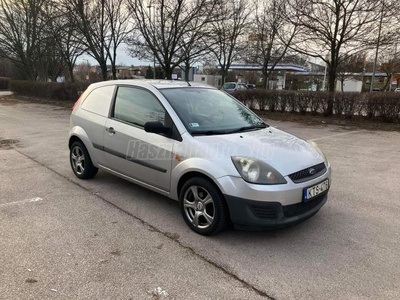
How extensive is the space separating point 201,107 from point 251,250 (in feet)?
6.12

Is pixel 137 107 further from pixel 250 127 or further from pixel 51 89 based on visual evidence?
pixel 51 89

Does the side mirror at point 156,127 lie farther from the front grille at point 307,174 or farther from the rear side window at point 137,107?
the front grille at point 307,174

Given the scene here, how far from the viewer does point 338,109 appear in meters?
13.5

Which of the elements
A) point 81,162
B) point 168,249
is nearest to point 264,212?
point 168,249

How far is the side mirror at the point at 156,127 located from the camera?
387 centimetres

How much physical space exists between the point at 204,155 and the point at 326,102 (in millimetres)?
11370

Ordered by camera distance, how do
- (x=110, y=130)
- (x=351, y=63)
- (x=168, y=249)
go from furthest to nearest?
(x=351, y=63)
(x=110, y=130)
(x=168, y=249)

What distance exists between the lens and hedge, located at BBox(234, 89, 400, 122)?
1225 centimetres

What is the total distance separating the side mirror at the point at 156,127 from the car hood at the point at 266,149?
41 centimetres

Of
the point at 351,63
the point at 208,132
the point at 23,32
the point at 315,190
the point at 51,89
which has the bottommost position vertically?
the point at 315,190

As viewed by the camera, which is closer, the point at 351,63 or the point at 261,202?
the point at 261,202

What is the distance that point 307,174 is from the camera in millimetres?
3525

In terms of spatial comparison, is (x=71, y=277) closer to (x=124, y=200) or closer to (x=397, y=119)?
(x=124, y=200)

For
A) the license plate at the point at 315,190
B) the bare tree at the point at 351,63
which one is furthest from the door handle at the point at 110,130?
the bare tree at the point at 351,63
